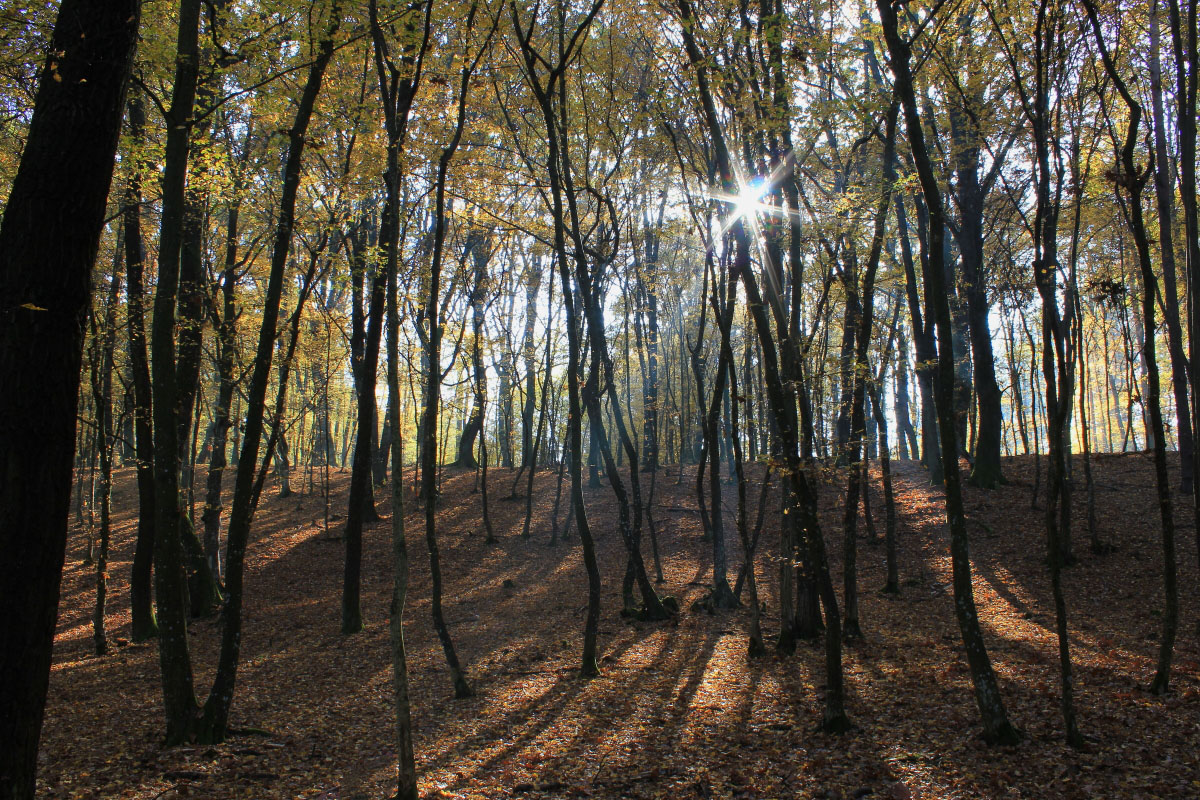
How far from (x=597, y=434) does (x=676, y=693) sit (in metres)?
4.15

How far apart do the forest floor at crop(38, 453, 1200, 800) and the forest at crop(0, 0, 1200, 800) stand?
63 millimetres

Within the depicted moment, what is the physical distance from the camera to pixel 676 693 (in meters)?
7.64

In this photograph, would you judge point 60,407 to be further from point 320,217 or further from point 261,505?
point 261,505

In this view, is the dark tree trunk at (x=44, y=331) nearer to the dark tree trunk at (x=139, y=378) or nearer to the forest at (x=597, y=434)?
the forest at (x=597, y=434)

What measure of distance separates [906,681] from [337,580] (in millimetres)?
12271

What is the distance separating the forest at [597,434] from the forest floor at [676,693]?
0.06m

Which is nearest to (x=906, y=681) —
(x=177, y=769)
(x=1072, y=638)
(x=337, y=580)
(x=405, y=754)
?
(x=1072, y=638)

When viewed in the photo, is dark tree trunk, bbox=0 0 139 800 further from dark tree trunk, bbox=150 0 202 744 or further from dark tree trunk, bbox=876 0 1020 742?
dark tree trunk, bbox=876 0 1020 742

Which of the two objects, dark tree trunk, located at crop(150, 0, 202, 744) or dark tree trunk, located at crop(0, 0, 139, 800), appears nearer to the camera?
dark tree trunk, located at crop(0, 0, 139, 800)

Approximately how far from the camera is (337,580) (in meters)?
15.0

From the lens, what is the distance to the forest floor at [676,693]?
533 cm

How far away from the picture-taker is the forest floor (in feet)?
17.5

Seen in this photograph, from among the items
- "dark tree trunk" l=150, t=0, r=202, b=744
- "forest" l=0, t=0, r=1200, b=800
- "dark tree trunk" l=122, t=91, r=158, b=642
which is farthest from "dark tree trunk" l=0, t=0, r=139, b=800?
"dark tree trunk" l=122, t=91, r=158, b=642

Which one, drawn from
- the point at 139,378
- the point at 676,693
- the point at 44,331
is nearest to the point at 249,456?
the point at 44,331
